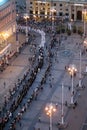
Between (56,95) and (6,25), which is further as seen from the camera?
(6,25)

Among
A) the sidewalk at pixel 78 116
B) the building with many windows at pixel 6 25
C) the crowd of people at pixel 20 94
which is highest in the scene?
the building with many windows at pixel 6 25

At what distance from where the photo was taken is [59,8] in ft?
442

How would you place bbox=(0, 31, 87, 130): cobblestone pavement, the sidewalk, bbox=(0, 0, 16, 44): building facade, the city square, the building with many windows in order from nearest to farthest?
the sidewalk < bbox=(0, 31, 87, 130): cobblestone pavement < the city square < the building with many windows < bbox=(0, 0, 16, 44): building facade

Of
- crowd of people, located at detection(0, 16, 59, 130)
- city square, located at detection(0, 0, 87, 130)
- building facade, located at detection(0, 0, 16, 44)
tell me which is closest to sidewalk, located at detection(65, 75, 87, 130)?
city square, located at detection(0, 0, 87, 130)

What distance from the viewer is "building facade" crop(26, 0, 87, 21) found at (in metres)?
132

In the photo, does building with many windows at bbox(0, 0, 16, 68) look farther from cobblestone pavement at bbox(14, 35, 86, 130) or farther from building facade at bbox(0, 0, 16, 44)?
cobblestone pavement at bbox(14, 35, 86, 130)

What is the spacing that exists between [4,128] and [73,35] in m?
51.1

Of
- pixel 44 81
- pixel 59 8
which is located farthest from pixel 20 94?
pixel 59 8

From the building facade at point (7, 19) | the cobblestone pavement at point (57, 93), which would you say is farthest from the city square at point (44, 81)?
the building facade at point (7, 19)

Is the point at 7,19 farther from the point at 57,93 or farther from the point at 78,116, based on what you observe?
the point at 78,116

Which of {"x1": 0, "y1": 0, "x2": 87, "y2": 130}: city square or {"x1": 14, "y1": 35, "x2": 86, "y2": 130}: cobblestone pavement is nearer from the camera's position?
{"x1": 14, "y1": 35, "x2": 86, "y2": 130}: cobblestone pavement

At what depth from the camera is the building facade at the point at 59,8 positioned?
132 meters

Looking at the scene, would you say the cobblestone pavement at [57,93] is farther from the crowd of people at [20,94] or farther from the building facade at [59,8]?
the building facade at [59,8]

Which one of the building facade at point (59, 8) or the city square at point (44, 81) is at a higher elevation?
the building facade at point (59, 8)
